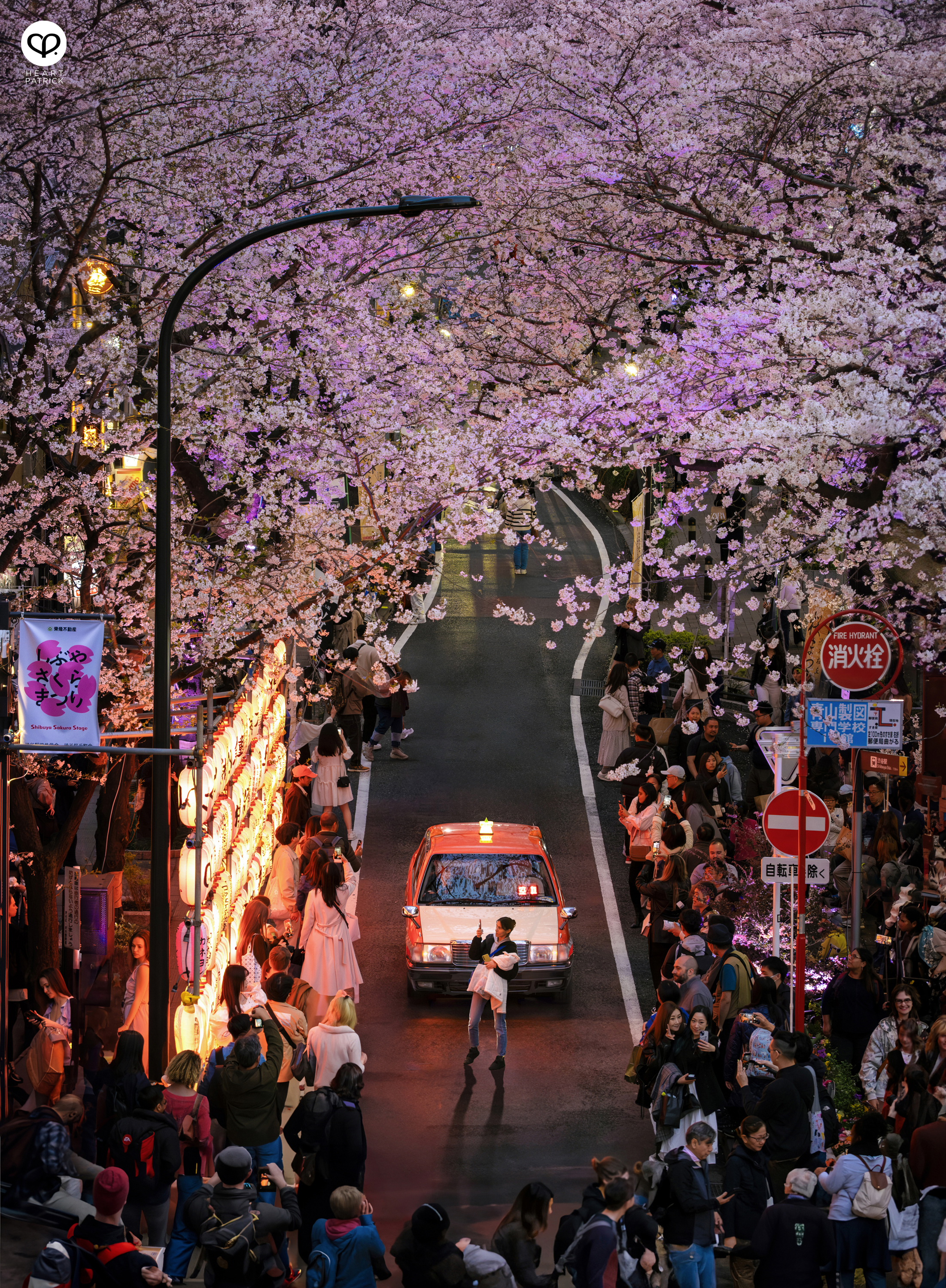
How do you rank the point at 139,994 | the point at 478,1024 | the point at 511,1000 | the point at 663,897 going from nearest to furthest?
the point at 139,994 → the point at 478,1024 → the point at 663,897 → the point at 511,1000

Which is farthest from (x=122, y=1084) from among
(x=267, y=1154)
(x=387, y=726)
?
(x=387, y=726)

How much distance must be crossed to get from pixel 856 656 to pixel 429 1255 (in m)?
7.19

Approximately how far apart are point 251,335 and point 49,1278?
36.5ft

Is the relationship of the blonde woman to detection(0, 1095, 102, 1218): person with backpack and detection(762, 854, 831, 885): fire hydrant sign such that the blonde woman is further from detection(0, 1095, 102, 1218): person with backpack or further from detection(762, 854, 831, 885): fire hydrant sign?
detection(762, 854, 831, 885): fire hydrant sign

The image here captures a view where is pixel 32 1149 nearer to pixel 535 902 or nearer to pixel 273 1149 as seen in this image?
pixel 273 1149

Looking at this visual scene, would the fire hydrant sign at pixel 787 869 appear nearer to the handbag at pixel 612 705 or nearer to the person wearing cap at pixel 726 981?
the person wearing cap at pixel 726 981

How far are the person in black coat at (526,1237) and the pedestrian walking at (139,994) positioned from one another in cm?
450

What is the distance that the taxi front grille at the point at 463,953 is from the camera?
1630cm

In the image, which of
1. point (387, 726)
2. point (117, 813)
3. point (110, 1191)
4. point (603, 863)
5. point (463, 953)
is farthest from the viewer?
point (387, 726)

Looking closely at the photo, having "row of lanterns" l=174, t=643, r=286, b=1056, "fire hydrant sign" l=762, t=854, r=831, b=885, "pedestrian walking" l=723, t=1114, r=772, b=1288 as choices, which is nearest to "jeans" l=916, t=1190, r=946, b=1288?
"pedestrian walking" l=723, t=1114, r=772, b=1288

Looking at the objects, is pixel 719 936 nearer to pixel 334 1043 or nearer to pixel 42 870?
pixel 334 1043

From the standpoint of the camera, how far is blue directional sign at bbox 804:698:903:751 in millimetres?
13539

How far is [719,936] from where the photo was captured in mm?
13211

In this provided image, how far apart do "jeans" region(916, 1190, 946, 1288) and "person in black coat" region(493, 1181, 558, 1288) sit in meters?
2.85
